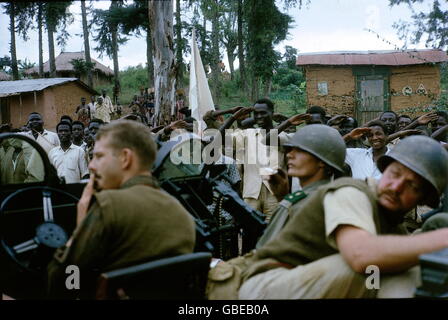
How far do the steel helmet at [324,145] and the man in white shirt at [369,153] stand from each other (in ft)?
7.26

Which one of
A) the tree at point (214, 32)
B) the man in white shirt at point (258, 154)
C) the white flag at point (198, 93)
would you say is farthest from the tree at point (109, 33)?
the man in white shirt at point (258, 154)

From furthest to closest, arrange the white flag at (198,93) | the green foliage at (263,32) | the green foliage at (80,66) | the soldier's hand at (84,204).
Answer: the green foliage at (80,66), the green foliage at (263,32), the white flag at (198,93), the soldier's hand at (84,204)

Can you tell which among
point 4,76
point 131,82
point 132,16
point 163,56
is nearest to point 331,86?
point 132,16

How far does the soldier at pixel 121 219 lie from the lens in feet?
6.67

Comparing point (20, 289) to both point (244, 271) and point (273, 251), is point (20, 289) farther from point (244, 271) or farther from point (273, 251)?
point (273, 251)

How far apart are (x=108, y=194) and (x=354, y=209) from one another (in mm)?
1176

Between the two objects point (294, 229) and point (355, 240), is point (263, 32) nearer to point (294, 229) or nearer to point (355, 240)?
point (294, 229)

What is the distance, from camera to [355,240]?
1923mm

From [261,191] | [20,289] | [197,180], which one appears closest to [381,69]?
[261,191]

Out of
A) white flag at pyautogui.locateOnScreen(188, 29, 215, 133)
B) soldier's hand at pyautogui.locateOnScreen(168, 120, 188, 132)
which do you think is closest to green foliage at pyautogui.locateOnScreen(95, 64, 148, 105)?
white flag at pyautogui.locateOnScreen(188, 29, 215, 133)

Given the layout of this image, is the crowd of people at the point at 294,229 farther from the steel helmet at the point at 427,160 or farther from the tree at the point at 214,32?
the tree at the point at 214,32

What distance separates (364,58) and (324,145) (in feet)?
56.4

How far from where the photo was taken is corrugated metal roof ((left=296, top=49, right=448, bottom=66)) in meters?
18.0

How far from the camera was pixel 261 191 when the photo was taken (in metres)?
5.38
